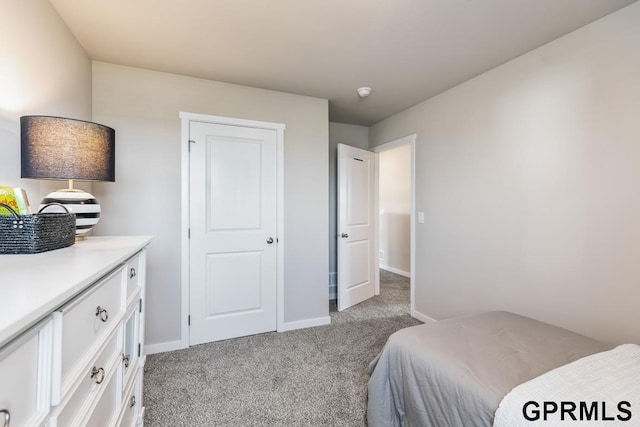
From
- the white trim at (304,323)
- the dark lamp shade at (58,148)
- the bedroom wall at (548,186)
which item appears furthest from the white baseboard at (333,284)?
the dark lamp shade at (58,148)

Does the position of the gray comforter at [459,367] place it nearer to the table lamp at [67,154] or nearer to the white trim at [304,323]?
the white trim at [304,323]

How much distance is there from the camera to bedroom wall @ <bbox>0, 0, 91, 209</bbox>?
49.3 inches

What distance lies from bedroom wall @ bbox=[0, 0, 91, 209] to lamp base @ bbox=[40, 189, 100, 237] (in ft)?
0.54

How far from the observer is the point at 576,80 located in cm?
185

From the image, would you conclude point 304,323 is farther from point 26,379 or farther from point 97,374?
point 26,379

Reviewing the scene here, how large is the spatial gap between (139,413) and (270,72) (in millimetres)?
2424

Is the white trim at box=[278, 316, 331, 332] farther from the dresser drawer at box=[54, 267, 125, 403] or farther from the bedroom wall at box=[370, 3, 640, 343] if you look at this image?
the dresser drawer at box=[54, 267, 125, 403]

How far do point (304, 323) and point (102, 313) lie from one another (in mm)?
2171

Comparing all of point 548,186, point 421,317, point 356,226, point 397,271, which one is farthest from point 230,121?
point 397,271

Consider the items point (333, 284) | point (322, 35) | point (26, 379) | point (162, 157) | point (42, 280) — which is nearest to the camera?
point (26, 379)

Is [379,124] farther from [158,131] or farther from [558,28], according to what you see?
[158,131]

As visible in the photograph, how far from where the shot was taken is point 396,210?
5.33 meters

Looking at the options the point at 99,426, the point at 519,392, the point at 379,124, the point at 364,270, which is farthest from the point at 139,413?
the point at 379,124

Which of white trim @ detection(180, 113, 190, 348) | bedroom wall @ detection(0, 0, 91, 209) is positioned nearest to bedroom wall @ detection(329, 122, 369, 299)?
white trim @ detection(180, 113, 190, 348)
